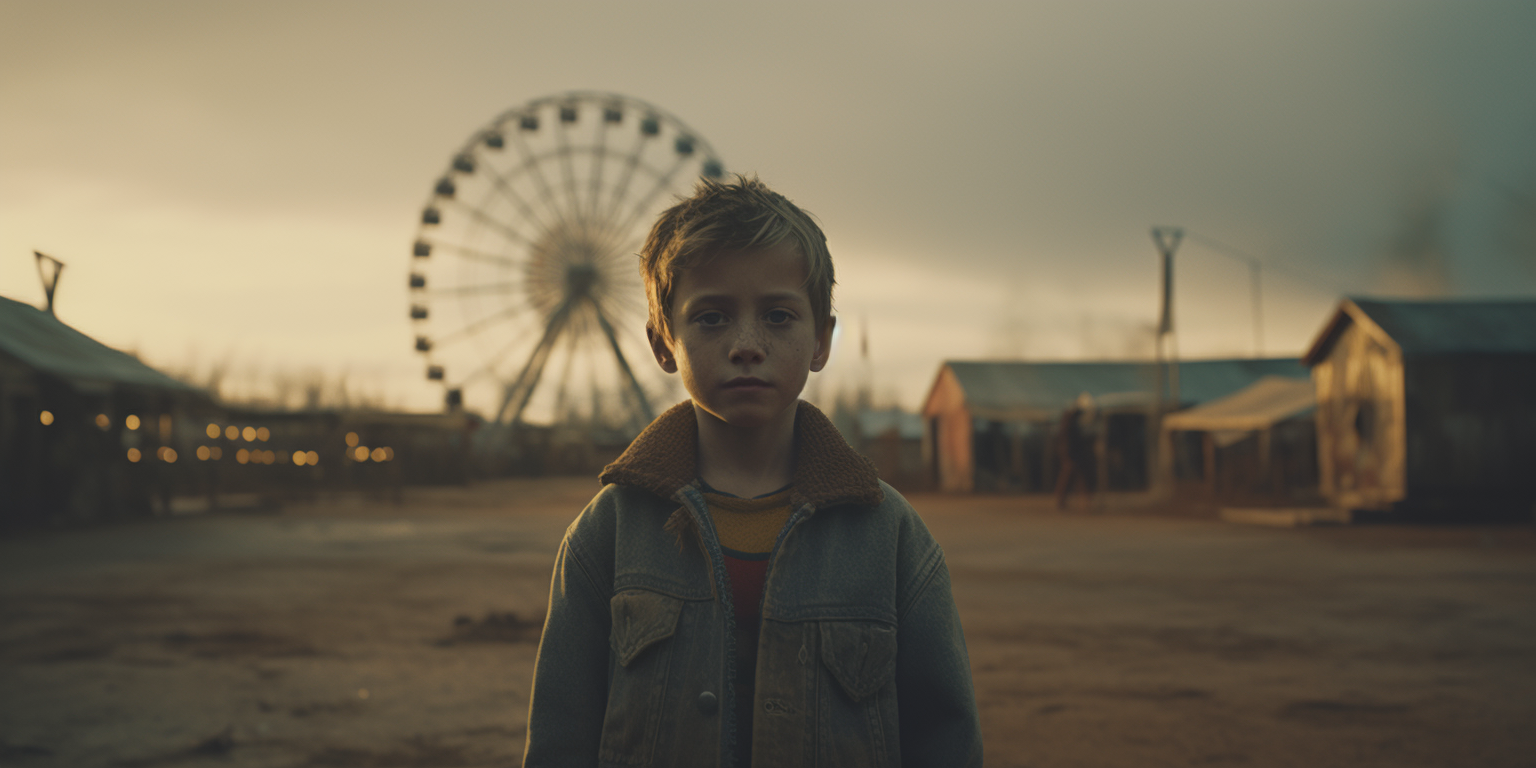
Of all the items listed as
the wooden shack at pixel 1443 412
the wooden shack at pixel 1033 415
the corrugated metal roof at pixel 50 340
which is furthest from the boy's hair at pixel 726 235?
the wooden shack at pixel 1033 415

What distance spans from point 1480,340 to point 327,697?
20.2 meters

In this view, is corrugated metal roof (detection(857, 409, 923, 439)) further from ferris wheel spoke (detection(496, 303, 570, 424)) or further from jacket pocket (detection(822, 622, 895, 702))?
jacket pocket (detection(822, 622, 895, 702))

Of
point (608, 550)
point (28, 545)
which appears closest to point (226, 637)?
point (608, 550)

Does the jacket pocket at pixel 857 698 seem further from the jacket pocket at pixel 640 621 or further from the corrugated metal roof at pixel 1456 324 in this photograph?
the corrugated metal roof at pixel 1456 324

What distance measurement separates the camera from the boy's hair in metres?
1.47

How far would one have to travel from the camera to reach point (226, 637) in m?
6.76

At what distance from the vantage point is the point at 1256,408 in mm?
24938

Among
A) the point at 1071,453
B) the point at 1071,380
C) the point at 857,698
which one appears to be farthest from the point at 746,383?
the point at 1071,380

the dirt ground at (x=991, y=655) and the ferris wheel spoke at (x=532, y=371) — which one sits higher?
the ferris wheel spoke at (x=532, y=371)

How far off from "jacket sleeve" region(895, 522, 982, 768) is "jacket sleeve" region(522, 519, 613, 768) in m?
0.43

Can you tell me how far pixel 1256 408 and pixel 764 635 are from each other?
26.0 metres

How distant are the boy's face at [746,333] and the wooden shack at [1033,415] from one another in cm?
3238

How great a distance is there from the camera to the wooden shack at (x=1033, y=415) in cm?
3447

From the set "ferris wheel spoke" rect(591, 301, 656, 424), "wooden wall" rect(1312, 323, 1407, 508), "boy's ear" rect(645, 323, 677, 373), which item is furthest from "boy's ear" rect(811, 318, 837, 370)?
"ferris wheel spoke" rect(591, 301, 656, 424)
